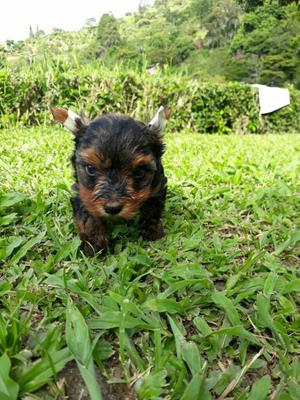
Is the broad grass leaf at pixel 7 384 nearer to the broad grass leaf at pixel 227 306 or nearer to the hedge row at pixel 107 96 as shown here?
the broad grass leaf at pixel 227 306

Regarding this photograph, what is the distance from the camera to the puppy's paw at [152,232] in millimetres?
2979

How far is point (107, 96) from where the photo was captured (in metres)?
9.94

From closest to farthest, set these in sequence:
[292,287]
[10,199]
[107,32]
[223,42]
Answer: [292,287] < [10,199] < [107,32] < [223,42]

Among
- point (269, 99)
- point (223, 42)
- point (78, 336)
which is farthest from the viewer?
point (223, 42)

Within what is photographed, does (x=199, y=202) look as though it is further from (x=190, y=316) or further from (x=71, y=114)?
(x=190, y=316)

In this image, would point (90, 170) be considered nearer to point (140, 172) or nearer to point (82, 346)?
point (140, 172)

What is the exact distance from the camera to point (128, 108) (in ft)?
34.2

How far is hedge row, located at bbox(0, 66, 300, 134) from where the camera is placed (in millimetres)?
9453

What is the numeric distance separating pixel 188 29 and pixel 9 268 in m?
74.6

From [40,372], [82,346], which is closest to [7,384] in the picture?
[40,372]

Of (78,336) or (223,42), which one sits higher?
(78,336)

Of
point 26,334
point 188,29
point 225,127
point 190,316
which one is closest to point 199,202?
point 190,316

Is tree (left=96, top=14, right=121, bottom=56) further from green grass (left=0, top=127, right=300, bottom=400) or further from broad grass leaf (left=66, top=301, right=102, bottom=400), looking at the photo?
broad grass leaf (left=66, top=301, right=102, bottom=400)

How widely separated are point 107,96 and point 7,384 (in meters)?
9.17
